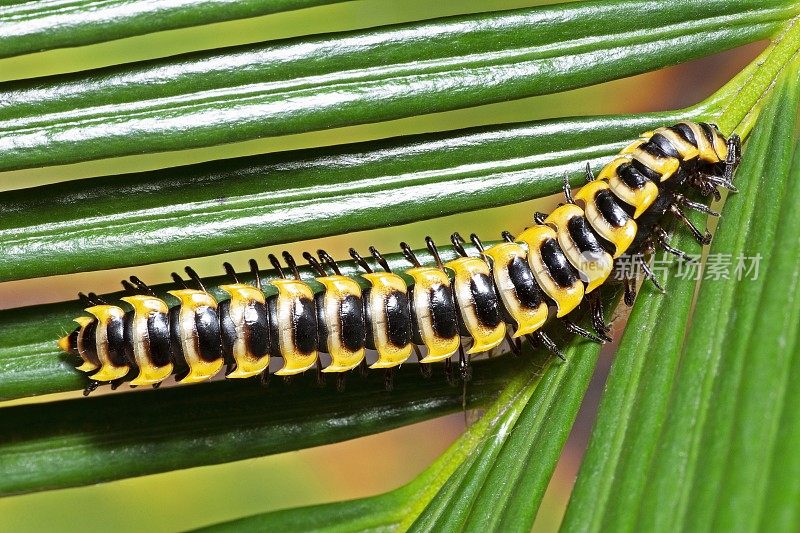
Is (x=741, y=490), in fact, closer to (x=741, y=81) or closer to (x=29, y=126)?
(x=741, y=81)

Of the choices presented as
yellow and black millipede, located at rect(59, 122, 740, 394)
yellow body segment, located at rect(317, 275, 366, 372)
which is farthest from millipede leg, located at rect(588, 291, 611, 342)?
yellow body segment, located at rect(317, 275, 366, 372)

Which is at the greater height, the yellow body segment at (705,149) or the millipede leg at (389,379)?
the yellow body segment at (705,149)

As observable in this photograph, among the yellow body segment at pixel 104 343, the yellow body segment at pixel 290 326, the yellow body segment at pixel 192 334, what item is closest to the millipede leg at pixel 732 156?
the yellow body segment at pixel 290 326

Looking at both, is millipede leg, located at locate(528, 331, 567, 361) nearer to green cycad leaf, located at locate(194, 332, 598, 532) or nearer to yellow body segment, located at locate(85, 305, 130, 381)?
green cycad leaf, located at locate(194, 332, 598, 532)

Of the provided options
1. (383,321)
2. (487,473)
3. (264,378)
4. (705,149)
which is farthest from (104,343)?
(705,149)

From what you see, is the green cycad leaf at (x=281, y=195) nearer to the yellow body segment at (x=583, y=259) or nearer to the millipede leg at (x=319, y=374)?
the yellow body segment at (x=583, y=259)

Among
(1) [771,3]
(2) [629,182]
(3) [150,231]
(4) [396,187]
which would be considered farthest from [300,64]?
(1) [771,3]
